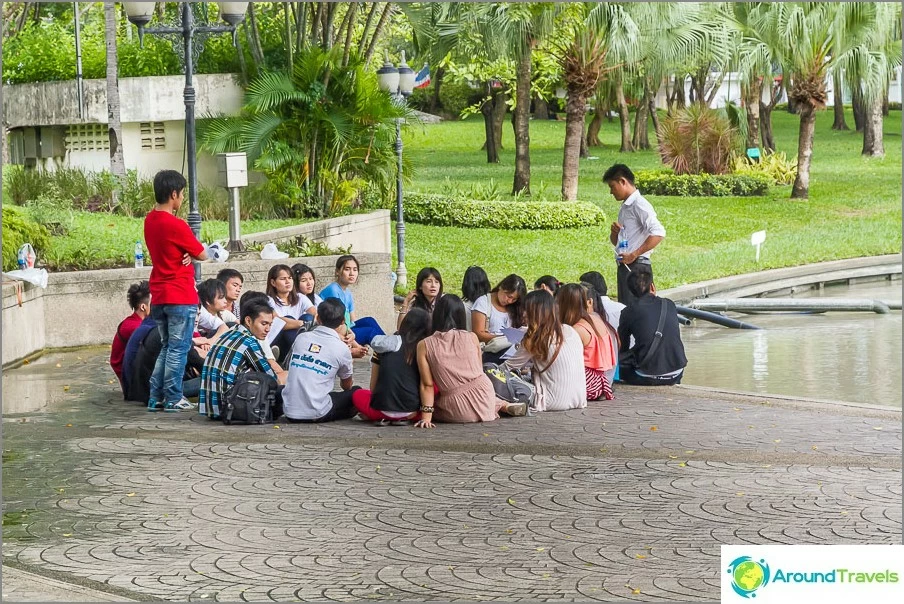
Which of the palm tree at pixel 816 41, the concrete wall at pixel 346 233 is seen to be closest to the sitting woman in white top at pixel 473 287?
the concrete wall at pixel 346 233

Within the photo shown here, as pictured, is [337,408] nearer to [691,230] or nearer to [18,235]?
[18,235]

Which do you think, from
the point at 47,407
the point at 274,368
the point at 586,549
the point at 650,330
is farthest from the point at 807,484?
the point at 47,407

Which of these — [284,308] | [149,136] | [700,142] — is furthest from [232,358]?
[700,142]

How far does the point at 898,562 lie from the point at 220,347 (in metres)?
5.36

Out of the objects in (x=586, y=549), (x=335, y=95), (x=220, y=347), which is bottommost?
(x=586, y=549)

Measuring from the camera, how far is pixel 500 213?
82.1ft

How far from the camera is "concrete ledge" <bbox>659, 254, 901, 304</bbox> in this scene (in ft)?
61.2

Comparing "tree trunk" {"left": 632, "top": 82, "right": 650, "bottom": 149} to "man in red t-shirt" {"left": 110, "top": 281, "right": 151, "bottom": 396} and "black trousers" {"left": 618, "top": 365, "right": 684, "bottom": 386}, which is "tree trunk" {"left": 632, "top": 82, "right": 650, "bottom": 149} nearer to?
"black trousers" {"left": 618, "top": 365, "right": 684, "bottom": 386}

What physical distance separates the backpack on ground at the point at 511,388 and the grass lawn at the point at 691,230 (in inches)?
365

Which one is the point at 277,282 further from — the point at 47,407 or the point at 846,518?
the point at 846,518

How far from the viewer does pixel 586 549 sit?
243 inches

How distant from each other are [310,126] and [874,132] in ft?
77.6

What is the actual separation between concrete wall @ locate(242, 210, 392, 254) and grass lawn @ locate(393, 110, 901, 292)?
89cm

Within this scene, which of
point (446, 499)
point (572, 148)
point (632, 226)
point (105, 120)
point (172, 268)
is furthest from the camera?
point (572, 148)
